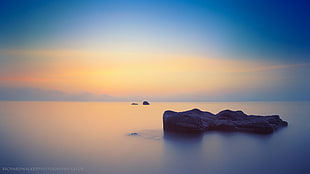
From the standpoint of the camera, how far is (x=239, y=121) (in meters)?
26.9

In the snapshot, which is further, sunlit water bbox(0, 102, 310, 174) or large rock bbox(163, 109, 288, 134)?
large rock bbox(163, 109, 288, 134)

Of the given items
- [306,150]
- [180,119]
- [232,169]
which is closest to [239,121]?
[180,119]

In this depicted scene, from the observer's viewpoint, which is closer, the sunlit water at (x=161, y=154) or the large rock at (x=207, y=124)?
the sunlit water at (x=161, y=154)

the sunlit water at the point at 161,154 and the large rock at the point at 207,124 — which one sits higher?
the large rock at the point at 207,124

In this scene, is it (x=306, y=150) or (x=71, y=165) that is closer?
(x=71, y=165)

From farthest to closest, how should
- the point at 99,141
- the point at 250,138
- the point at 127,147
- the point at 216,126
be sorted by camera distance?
the point at 216,126 → the point at 250,138 → the point at 99,141 → the point at 127,147

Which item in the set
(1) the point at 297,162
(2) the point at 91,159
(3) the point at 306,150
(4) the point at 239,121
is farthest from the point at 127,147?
(4) the point at 239,121

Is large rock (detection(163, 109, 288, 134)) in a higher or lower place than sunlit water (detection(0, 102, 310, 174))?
higher

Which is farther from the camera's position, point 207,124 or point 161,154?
point 207,124

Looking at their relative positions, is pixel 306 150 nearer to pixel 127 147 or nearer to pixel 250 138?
pixel 250 138

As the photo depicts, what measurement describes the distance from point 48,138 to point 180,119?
13.9 m

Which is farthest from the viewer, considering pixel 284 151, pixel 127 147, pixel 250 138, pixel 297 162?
pixel 250 138

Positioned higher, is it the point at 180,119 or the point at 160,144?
the point at 180,119

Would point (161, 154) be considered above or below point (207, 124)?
below
